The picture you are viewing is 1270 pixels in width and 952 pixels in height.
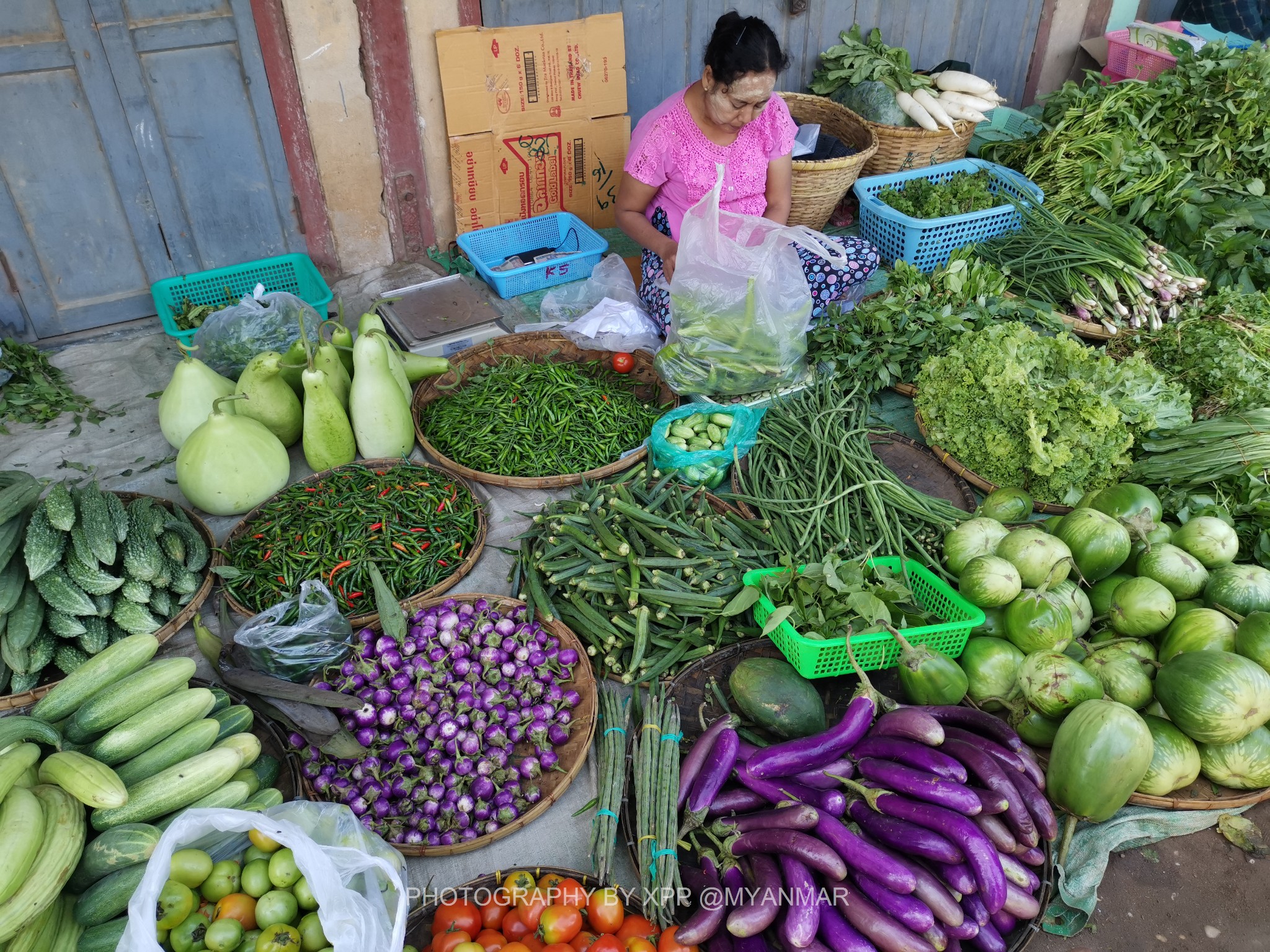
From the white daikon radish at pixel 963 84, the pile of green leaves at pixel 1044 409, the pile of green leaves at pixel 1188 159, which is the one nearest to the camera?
the pile of green leaves at pixel 1044 409

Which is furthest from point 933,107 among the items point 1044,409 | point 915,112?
point 1044,409

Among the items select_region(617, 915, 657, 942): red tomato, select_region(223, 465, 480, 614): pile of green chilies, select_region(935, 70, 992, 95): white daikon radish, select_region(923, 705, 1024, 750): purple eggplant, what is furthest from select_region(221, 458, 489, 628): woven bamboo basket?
select_region(935, 70, 992, 95): white daikon radish

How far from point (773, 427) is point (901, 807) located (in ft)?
5.30

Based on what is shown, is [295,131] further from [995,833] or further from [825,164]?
[995,833]

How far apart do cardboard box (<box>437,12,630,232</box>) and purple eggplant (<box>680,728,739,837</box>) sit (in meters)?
3.44

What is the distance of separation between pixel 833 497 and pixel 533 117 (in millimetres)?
2841

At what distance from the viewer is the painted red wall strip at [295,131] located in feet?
11.9

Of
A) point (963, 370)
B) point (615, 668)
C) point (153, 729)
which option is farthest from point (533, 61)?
point (153, 729)

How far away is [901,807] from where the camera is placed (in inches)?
69.7

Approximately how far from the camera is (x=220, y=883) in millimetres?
1493

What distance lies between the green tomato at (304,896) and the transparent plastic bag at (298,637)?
0.76 meters

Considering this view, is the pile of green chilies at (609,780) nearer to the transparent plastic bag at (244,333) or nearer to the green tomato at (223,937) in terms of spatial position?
the green tomato at (223,937)

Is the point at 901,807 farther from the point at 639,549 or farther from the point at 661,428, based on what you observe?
the point at 661,428

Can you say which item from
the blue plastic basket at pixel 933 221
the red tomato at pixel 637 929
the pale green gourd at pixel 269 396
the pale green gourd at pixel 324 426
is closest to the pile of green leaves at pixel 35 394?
the pale green gourd at pixel 269 396
